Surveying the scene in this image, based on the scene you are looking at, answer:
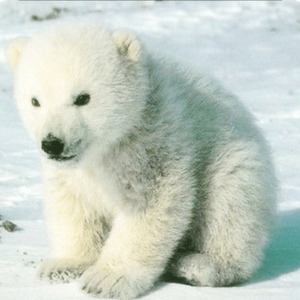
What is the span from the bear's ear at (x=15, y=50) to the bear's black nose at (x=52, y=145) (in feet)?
2.98

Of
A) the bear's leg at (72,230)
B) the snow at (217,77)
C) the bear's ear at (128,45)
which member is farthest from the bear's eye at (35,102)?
the snow at (217,77)

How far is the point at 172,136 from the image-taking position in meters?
4.72

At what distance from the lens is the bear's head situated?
433 centimetres

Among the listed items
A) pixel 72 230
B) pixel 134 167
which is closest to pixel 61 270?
pixel 72 230

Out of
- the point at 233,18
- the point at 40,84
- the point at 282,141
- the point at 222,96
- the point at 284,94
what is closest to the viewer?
the point at 40,84

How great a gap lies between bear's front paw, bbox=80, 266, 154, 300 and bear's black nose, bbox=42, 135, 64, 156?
35.4 inches

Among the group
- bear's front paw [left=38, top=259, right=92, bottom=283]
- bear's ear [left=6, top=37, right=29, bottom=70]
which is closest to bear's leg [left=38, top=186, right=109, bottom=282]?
bear's front paw [left=38, top=259, right=92, bottom=283]

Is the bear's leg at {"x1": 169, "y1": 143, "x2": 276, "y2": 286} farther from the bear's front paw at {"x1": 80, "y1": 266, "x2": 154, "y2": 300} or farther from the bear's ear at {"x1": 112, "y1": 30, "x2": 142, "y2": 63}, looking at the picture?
the bear's ear at {"x1": 112, "y1": 30, "x2": 142, "y2": 63}

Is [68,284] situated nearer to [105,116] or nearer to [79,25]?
[105,116]

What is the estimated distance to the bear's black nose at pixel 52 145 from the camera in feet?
13.8

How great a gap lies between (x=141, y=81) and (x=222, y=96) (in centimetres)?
97

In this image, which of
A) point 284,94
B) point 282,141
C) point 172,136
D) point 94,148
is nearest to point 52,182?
point 94,148

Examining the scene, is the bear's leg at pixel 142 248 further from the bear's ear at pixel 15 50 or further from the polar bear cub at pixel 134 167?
the bear's ear at pixel 15 50

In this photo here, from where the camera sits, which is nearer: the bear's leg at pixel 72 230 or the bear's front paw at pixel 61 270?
the bear's front paw at pixel 61 270
